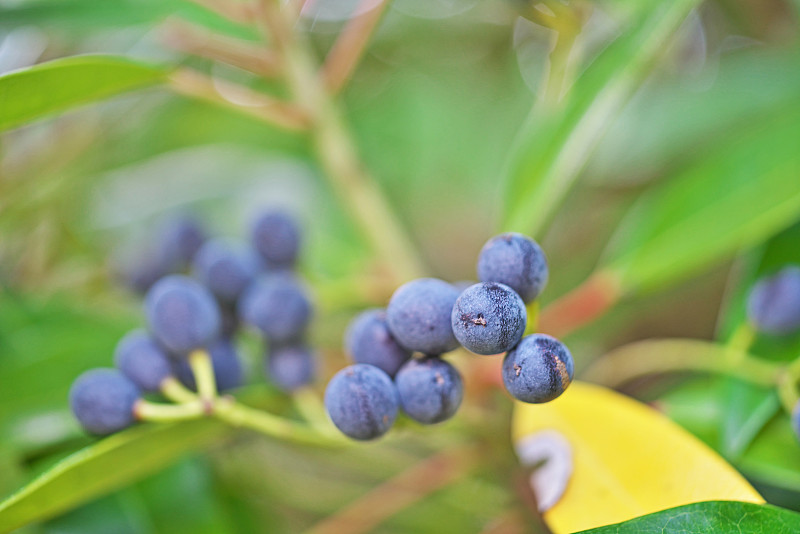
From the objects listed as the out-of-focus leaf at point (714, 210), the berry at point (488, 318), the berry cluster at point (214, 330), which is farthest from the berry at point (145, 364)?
the out-of-focus leaf at point (714, 210)

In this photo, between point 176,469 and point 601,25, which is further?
point 601,25

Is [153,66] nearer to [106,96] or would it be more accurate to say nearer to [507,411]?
[106,96]

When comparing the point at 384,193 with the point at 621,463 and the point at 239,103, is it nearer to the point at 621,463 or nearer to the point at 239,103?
the point at 239,103

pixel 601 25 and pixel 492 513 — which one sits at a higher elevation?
pixel 601 25

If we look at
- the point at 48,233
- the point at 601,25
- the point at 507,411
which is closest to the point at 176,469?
the point at 507,411

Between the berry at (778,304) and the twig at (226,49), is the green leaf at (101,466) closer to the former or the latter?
the twig at (226,49)

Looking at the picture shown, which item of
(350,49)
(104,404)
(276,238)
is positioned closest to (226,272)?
(276,238)

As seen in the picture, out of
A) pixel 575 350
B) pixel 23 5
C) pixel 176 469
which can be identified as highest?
pixel 23 5
